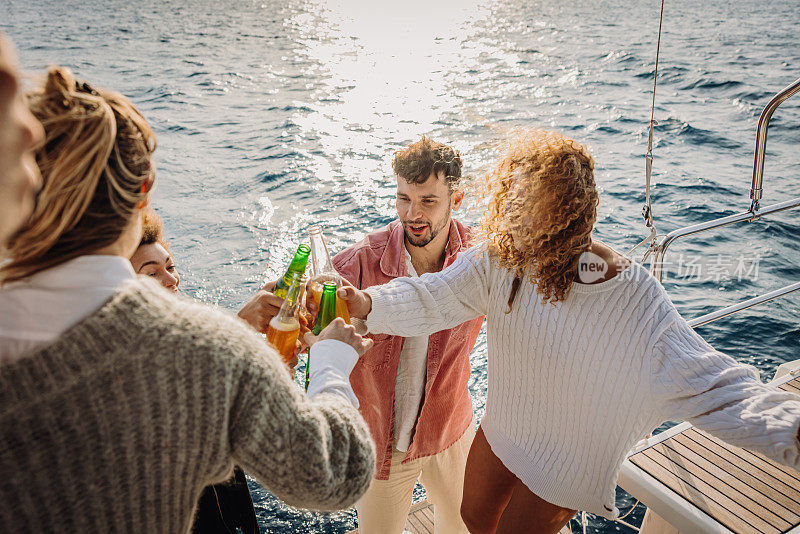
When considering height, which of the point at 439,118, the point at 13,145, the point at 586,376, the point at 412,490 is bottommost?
the point at 439,118

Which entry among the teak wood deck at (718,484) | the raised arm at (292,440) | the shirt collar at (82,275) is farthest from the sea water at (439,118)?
the teak wood deck at (718,484)

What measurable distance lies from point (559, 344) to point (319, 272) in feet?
2.40

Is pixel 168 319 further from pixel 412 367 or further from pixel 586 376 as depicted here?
pixel 412 367

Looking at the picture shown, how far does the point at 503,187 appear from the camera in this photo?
170 centimetres

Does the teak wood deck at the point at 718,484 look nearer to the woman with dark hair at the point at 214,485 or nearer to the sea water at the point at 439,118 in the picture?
the sea water at the point at 439,118

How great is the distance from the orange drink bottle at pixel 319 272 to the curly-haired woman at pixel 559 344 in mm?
38

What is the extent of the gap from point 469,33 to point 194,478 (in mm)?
24595

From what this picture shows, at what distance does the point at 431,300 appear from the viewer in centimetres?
172

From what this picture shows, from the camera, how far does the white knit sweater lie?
1326 mm

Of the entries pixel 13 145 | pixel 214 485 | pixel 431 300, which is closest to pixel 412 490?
pixel 214 485

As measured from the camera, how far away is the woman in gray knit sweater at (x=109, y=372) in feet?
2.45

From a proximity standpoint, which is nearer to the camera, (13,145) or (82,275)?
(13,145)

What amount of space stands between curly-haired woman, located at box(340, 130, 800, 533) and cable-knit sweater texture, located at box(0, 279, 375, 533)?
30.8 inches

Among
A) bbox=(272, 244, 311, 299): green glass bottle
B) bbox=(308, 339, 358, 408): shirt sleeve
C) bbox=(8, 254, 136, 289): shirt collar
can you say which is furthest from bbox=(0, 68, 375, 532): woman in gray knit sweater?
bbox=(272, 244, 311, 299): green glass bottle
